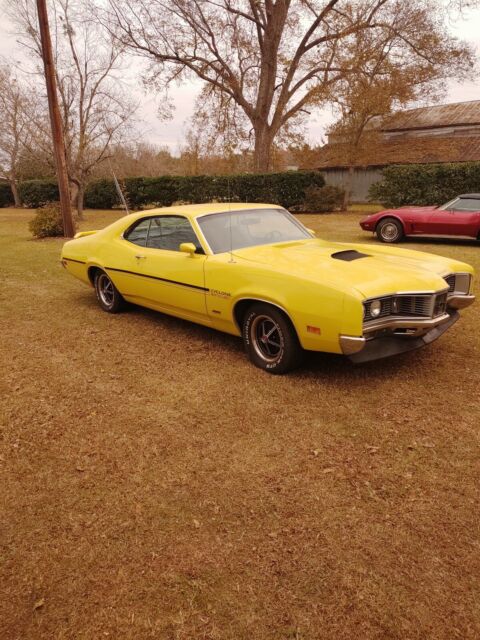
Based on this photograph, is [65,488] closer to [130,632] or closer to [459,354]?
[130,632]

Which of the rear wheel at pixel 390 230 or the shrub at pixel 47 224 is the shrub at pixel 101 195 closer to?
the shrub at pixel 47 224

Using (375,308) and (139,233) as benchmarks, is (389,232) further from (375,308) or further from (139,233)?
(375,308)

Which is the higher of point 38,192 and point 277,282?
point 38,192

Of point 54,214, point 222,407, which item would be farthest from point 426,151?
point 222,407

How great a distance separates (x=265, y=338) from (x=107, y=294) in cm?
281

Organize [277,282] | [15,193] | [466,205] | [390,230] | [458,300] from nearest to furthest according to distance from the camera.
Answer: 1. [277,282]
2. [458,300]
3. [466,205]
4. [390,230]
5. [15,193]

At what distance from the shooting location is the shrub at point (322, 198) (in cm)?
2066

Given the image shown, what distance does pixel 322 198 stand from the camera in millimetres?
20688

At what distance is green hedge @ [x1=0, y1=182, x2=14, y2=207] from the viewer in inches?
1379

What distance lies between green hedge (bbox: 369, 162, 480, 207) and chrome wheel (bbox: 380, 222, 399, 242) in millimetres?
8085

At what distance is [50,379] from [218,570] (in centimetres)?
253

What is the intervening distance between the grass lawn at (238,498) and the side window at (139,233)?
1.48 meters

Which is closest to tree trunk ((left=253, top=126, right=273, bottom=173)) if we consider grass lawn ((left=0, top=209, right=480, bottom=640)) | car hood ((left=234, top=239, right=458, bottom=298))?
car hood ((left=234, top=239, right=458, bottom=298))

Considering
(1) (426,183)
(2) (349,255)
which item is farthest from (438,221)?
(1) (426,183)
